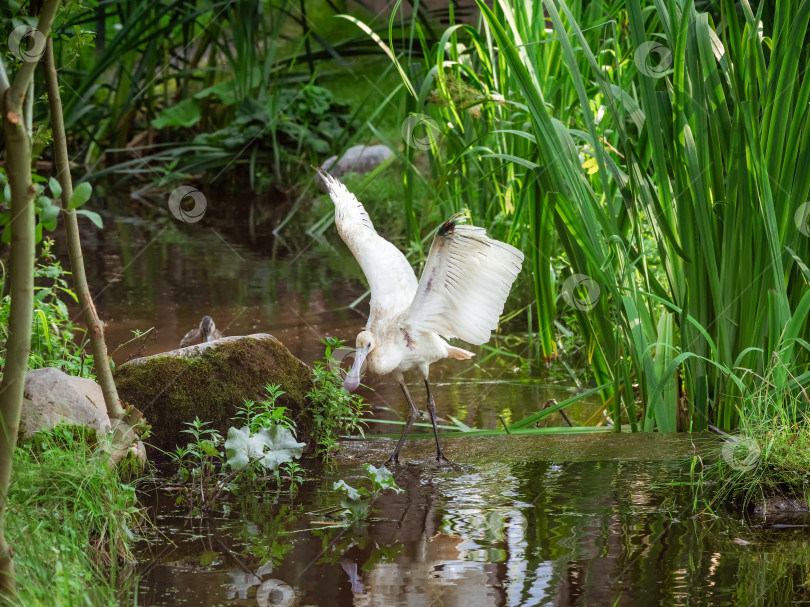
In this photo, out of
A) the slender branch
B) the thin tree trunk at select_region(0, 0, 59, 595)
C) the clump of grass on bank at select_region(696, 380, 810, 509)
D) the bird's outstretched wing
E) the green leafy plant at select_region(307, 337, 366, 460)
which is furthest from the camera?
the bird's outstretched wing

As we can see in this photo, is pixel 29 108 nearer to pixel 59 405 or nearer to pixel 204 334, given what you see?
pixel 59 405

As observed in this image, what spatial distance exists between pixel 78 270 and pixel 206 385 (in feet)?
3.44

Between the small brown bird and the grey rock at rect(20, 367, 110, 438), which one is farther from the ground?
the small brown bird

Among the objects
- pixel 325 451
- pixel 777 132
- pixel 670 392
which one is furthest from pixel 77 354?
pixel 777 132

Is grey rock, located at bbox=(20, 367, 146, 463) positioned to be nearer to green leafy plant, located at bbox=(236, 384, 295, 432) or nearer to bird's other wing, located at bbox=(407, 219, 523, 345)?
green leafy plant, located at bbox=(236, 384, 295, 432)

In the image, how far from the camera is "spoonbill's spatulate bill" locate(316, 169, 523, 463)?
3.46 metres

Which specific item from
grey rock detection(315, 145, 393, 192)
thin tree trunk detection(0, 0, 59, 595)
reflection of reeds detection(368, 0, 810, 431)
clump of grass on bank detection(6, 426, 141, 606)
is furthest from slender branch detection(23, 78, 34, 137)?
grey rock detection(315, 145, 393, 192)

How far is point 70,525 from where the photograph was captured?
2408mm

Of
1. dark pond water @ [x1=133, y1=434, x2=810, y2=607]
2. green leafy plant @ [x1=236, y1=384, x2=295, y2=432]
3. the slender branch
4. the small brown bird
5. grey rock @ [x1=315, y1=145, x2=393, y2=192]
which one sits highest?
grey rock @ [x1=315, y1=145, x2=393, y2=192]

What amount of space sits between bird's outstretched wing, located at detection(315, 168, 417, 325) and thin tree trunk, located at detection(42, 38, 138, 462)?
135 cm

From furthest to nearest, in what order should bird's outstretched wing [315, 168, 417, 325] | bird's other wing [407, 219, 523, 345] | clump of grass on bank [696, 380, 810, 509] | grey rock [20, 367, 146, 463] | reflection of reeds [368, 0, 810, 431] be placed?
bird's outstretched wing [315, 168, 417, 325] → bird's other wing [407, 219, 523, 345] → reflection of reeds [368, 0, 810, 431] → grey rock [20, 367, 146, 463] → clump of grass on bank [696, 380, 810, 509]

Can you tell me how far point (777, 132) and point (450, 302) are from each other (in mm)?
1260

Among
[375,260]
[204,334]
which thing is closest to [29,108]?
[375,260]

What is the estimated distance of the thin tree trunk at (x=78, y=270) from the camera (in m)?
2.37
